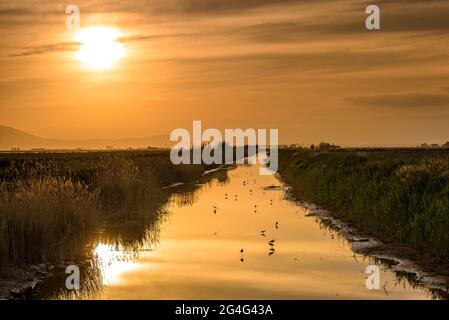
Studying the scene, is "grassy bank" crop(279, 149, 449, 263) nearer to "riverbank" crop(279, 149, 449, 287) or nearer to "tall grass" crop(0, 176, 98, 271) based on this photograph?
"riverbank" crop(279, 149, 449, 287)

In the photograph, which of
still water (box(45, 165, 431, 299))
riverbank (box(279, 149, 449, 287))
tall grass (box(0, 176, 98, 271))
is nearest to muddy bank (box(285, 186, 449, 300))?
riverbank (box(279, 149, 449, 287))

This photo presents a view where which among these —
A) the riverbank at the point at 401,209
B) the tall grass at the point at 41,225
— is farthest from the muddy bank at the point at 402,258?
the tall grass at the point at 41,225

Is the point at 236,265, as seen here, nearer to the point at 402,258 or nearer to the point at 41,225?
the point at 402,258

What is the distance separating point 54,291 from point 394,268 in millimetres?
8065

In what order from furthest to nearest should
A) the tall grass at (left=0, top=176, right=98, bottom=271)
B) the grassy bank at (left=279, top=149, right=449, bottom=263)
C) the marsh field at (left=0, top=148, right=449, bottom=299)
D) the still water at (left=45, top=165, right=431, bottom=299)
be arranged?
the grassy bank at (left=279, top=149, right=449, bottom=263), the tall grass at (left=0, top=176, right=98, bottom=271), the marsh field at (left=0, top=148, right=449, bottom=299), the still water at (left=45, top=165, right=431, bottom=299)

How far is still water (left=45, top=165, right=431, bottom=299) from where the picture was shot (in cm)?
1358

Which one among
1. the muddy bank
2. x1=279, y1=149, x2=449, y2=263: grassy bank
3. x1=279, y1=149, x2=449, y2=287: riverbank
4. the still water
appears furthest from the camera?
x1=279, y1=149, x2=449, y2=263: grassy bank

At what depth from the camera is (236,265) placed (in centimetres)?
1650

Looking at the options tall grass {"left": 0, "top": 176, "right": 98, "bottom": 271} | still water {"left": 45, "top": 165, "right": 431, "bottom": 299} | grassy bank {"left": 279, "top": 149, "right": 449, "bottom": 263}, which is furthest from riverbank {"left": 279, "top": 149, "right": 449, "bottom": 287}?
tall grass {"left": 0, "top": 176, "right": 98, "bottom": 271}

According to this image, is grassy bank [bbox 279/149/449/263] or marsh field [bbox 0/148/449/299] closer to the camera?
marsh field [bbox 0/148/449/299]

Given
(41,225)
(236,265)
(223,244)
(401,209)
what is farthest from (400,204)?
(41,225)

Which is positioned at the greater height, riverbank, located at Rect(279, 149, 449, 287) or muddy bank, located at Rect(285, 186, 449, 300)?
riverbank, located at Rect(279, 149, 449, 287)

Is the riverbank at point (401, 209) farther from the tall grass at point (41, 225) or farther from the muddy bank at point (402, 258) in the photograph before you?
the tall grass at point (41, 225)
